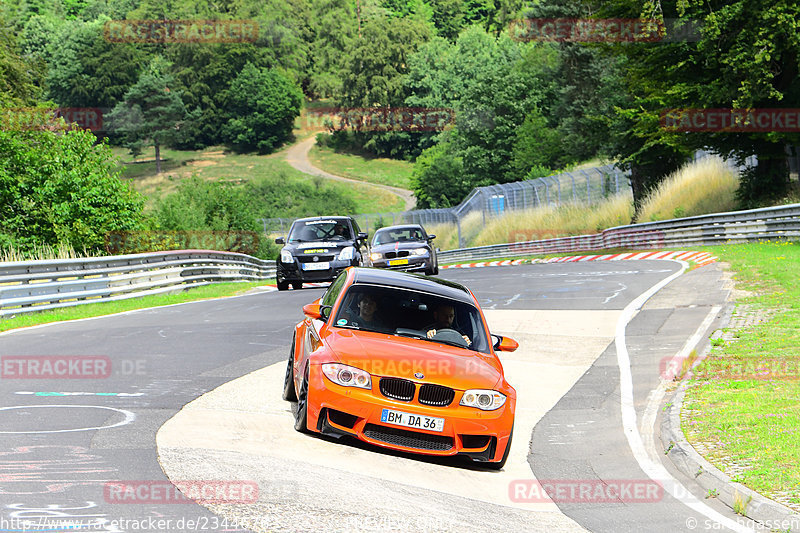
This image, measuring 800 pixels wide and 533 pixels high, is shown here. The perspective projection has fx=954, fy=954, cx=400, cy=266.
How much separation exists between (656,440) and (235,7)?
613 feet

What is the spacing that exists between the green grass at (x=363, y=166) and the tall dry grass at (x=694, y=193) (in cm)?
8414

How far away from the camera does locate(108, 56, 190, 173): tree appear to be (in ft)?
427

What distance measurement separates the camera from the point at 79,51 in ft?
480

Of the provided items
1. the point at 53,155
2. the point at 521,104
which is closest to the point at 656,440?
the point at 53,155

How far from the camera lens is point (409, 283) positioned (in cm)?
945

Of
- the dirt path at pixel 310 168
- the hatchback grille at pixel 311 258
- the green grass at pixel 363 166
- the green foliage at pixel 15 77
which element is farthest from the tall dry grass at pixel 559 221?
the green grass at pixel 363 166

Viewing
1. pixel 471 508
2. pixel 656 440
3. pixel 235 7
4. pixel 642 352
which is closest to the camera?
pixel 471 508

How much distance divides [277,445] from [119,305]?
49.6ft

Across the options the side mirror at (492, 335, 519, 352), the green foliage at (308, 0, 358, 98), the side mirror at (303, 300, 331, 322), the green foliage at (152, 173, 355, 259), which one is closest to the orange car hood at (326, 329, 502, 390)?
the side mirror at (303, 300, 331, 322)

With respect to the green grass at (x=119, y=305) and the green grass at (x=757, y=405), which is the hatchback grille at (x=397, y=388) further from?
the green grass at (x=119, y=305)

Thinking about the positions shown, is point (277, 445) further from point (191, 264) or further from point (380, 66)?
point (380, 66)

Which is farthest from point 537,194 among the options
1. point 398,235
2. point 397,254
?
point 397,254

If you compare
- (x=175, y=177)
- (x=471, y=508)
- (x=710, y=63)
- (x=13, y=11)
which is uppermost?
(x=13, y=11)

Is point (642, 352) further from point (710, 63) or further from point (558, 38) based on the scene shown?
point (558, 38)
